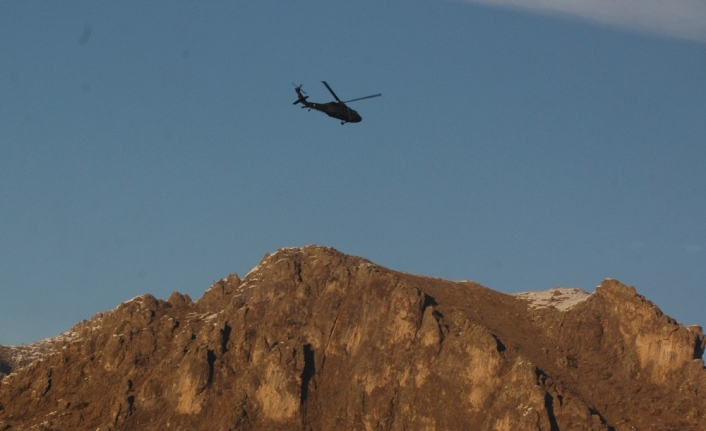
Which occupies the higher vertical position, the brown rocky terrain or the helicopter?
the helicopter

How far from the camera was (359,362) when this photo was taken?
184875mm

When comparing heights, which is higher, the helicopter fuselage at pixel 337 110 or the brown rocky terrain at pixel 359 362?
the helicopter fuselage at pixel 337 110

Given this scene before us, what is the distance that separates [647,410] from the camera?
6939 inches

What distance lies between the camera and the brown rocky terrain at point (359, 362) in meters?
176

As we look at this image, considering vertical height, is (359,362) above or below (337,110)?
below

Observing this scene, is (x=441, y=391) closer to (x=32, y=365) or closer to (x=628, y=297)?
(x=628, y=297)

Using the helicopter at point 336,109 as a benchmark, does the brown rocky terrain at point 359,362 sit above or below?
below

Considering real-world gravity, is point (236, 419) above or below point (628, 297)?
below

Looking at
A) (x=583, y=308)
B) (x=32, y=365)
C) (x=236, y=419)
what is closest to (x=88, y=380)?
(x=32, y=365)

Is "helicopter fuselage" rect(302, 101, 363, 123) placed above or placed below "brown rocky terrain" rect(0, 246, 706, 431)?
above

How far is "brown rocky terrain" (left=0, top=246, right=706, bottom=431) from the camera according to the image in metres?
176

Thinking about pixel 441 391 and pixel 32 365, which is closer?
pixel 441 391

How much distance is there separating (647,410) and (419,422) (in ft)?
79.8

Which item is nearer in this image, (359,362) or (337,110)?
(337,110)
